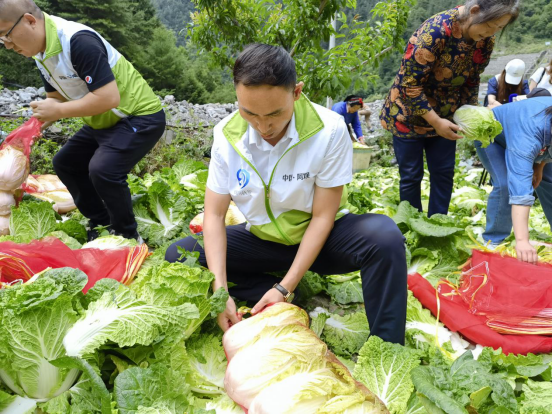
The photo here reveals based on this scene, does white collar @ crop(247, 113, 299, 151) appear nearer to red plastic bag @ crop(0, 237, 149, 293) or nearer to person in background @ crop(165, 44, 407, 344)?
person in background @ crop(165, 44, 407, 344)

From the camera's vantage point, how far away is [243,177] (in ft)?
6.74

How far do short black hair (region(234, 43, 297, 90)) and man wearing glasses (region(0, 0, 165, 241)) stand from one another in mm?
1464

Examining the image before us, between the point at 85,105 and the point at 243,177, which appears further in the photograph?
the point at 85,105

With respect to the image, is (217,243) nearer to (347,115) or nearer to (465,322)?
(465,322)

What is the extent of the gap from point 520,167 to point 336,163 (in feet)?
5.24

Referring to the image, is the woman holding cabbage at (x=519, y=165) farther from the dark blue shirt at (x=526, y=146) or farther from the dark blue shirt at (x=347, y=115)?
the dark blue shirt at (x=347, y=115)

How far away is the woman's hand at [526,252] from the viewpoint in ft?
8.64

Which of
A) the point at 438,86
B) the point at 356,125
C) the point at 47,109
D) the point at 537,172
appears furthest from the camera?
the point at 356,125

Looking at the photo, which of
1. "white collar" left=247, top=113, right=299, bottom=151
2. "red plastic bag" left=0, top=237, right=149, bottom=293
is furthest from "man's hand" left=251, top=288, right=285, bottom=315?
"red plastic bag" left=0, top=237, right=149, bottom=293

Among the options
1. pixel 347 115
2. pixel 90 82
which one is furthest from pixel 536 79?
pixel 90 82

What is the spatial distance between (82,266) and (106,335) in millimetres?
887

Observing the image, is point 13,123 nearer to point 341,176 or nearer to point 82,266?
point 82,266

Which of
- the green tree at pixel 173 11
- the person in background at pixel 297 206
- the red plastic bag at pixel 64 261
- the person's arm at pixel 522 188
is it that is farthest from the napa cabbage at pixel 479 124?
the green tree at pixel 173 11

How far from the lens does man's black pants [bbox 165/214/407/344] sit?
1.89 metres
